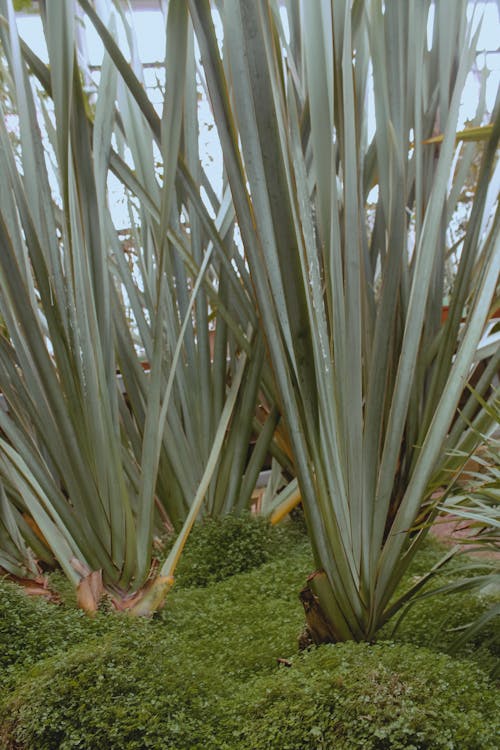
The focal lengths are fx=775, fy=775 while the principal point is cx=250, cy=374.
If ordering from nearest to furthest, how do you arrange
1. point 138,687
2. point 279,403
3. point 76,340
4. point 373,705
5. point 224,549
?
point 373,705
point 138,687
point 279,403
point 76,340
point 224,549

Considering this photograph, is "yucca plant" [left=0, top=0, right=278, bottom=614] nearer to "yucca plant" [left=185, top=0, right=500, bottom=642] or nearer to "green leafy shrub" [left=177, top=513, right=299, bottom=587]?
"yucca plant" [left=185, top=0, right=500, bottom=642]

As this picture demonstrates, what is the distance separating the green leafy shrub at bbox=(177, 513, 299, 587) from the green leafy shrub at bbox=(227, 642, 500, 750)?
2.16 ft

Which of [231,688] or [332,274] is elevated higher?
[332,274]

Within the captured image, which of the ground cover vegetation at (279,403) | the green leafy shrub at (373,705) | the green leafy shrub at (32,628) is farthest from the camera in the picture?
the green leafy shrub at (32,628)

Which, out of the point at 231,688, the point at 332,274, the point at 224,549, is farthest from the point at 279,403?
the point at 224,549

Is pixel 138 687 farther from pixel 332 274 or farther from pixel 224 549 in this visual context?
pixel 224 549

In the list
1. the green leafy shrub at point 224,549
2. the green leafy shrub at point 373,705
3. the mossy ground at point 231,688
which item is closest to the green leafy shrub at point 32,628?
the mossy ground at point 231,688

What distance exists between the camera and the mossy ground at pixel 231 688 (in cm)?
88

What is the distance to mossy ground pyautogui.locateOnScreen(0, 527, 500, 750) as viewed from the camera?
88 centimetres

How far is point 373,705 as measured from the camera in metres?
0.88

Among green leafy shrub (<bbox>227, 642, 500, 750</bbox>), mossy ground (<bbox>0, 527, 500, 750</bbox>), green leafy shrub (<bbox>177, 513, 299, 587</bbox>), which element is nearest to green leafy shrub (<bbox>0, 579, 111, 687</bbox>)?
mossy ground (<bbox>0, 527, 500, 750</bbox>)

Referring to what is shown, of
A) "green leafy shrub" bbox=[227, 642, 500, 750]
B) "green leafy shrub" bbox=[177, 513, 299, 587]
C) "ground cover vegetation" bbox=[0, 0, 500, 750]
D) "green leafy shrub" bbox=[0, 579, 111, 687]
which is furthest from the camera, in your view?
"green leafy shrub" bbox=[177, 513, 299, 587]

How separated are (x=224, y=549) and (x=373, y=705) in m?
0.88

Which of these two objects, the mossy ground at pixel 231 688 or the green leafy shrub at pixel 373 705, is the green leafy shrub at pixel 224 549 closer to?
the mossy ground at pixel 231 688
